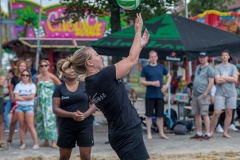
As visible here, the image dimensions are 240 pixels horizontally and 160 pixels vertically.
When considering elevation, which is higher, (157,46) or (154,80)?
→ (157,46)

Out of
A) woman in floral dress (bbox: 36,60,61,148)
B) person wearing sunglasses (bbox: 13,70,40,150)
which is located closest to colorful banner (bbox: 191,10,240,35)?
woman in floral dress (bbox: 36,60,61,148)

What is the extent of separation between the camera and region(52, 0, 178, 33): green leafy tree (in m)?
12.2

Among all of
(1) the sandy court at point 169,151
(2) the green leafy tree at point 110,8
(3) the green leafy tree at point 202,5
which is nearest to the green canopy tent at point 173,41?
(2) the green leafy tree at point 110,8

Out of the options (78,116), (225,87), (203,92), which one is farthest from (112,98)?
(225,87)

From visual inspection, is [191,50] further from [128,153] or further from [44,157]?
[128,153]

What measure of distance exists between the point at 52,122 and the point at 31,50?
18.0 m

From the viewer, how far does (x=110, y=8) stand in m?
12.0

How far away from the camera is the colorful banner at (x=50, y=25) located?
23750mm

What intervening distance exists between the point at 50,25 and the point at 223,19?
9602mm

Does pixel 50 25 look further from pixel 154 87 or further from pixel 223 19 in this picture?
pixel 154 87

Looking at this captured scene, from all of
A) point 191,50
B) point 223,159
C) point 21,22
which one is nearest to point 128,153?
point 223,159

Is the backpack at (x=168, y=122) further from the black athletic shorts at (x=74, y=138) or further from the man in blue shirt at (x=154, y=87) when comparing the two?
the black athletic shorts at (x=74, y=138)

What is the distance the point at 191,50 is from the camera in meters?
10.3

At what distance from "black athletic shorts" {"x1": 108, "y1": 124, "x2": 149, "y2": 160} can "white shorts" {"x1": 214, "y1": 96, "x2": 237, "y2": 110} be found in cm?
597
